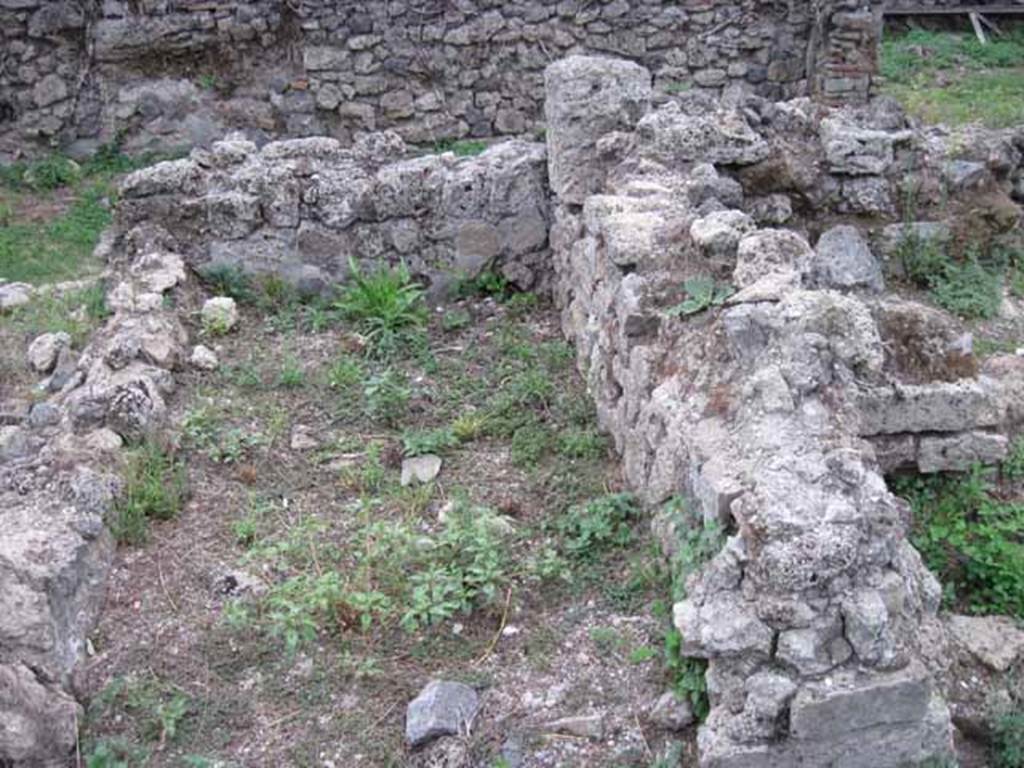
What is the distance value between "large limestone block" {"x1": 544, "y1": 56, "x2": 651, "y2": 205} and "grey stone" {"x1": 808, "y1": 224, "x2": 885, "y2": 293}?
3.61 feet

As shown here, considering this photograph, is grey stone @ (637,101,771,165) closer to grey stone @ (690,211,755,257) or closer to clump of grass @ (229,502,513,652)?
grey stone @ (690,211,755,257)

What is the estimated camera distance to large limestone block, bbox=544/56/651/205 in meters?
6.15

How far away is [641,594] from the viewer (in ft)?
13.0

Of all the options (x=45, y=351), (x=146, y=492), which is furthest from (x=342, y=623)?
(x=45, y=351)

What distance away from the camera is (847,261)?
6.12 metres

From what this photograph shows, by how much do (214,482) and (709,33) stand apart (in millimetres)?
6973

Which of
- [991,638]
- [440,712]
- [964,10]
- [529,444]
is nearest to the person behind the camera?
[440,712]

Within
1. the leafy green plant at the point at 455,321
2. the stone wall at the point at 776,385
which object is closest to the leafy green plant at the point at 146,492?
the stone wall at the point at 776,385

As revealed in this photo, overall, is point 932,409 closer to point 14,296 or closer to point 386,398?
point 386,398

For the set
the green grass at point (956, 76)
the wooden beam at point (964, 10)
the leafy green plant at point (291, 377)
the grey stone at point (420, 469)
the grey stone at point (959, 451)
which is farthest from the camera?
the wooden beam at point (964, 10)

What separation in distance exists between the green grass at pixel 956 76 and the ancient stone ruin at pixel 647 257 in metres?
0.99

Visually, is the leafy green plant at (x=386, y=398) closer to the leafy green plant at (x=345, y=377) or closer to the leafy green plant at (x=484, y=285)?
the leafy green plant at (x=345, y=377)

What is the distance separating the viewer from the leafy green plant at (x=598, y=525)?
425cm

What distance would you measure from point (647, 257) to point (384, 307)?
169 cm
